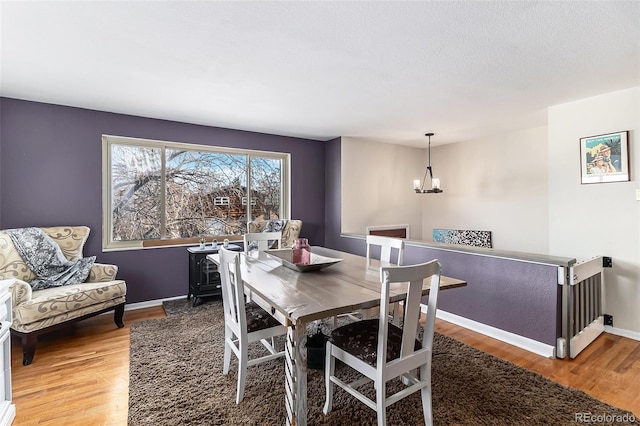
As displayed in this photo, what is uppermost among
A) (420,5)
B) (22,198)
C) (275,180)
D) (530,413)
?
(420,5)

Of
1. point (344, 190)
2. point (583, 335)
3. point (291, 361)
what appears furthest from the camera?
point (344, 190)

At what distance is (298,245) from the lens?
2273mm

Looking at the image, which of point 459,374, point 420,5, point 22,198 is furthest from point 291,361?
point 22,198

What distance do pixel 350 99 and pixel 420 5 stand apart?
1.46 meters

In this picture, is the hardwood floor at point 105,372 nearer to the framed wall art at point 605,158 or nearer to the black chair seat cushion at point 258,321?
the black chair seat cushion at point 258,321

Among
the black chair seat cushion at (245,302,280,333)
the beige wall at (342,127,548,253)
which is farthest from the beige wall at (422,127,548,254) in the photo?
the black chair seat cushion at (245,302,280,333)

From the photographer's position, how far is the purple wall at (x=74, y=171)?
304cm

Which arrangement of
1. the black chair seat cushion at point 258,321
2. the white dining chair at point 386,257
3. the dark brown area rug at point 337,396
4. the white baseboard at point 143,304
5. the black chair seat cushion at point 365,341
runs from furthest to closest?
the white baseboard at point 143,304
the white dining chair at point 386,257
the black chair seat cushion at point 258,321
the dark brown area rug at point 337,396
the black chair seat cushion at point 365,341

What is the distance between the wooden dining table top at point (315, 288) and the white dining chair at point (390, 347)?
13 centimetres

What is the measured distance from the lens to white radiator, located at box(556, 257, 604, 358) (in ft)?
8.02

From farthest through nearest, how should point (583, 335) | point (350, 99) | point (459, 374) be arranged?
1. point (350, 99)
2. point (583, 335)
3. point (459, 374)

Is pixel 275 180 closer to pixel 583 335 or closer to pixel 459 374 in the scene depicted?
pixel 459 374

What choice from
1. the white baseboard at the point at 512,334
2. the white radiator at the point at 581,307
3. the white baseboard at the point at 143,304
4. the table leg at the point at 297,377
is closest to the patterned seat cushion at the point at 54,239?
the white baseboard at the point at 143,304

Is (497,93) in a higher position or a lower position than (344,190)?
higher
